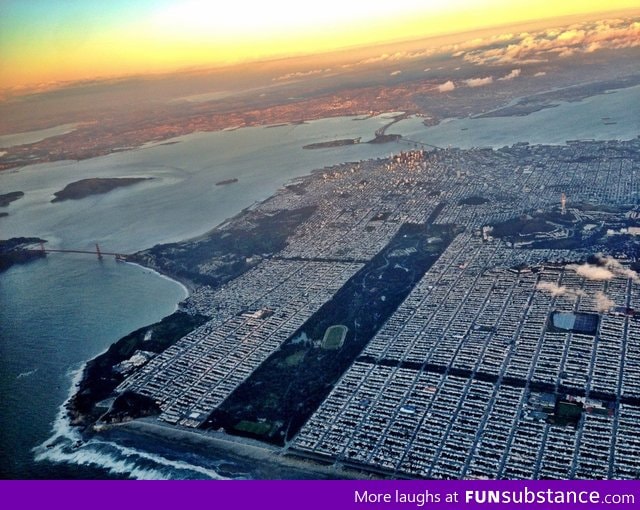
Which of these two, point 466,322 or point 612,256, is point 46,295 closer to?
point 466,322

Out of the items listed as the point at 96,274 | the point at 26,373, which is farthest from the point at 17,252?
the point at 26,373

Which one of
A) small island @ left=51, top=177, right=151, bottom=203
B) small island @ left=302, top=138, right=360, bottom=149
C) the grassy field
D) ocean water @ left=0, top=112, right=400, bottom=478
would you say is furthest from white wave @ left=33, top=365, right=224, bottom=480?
small island @ left=302, top=138, right=360, bottom=149

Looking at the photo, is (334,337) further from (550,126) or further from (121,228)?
(550,126)

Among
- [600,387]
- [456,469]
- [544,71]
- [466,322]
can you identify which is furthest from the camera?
[544,71]

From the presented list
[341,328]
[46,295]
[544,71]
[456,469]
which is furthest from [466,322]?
[544,71]

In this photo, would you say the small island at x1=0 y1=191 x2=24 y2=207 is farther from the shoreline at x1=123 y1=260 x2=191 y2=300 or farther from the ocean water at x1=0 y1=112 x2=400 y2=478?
the shoreline at x1=123 y1=260 x2=191 y2=300
